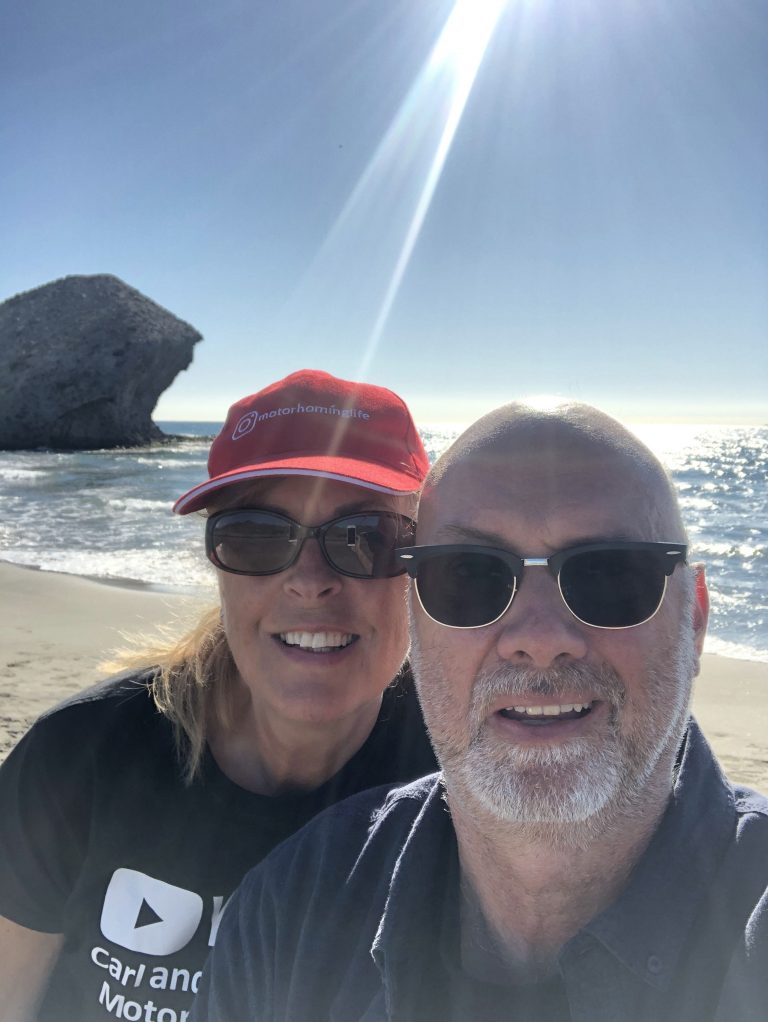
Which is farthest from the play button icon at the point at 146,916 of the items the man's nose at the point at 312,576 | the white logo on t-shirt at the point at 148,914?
the man's nose at the point at 312,576

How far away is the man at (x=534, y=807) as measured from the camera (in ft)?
3.82

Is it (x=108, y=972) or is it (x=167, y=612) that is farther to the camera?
(x=167, y=612)

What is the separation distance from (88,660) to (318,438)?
5.24 metres

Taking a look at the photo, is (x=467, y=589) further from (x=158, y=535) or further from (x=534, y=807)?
(x=158, y=535)

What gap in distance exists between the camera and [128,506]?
18.4 meters

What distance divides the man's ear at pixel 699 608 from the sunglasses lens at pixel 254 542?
101cm

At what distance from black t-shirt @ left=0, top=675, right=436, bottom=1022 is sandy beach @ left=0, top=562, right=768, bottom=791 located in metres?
0.92

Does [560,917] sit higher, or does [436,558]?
[436,558]

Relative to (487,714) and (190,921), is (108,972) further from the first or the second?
(487,714)

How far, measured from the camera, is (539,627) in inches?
54.2

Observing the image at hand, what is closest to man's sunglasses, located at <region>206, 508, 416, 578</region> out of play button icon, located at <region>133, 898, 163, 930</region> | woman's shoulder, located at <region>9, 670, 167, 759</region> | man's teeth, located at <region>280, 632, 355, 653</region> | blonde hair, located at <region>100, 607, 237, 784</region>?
man's teeth, located at <region>280, 632, 355, 653</region>

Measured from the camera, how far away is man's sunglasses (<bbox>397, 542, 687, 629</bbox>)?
4.46ft

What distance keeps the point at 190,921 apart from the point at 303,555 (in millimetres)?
954

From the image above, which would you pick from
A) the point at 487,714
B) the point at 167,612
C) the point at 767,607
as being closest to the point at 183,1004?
the point at 487,714
